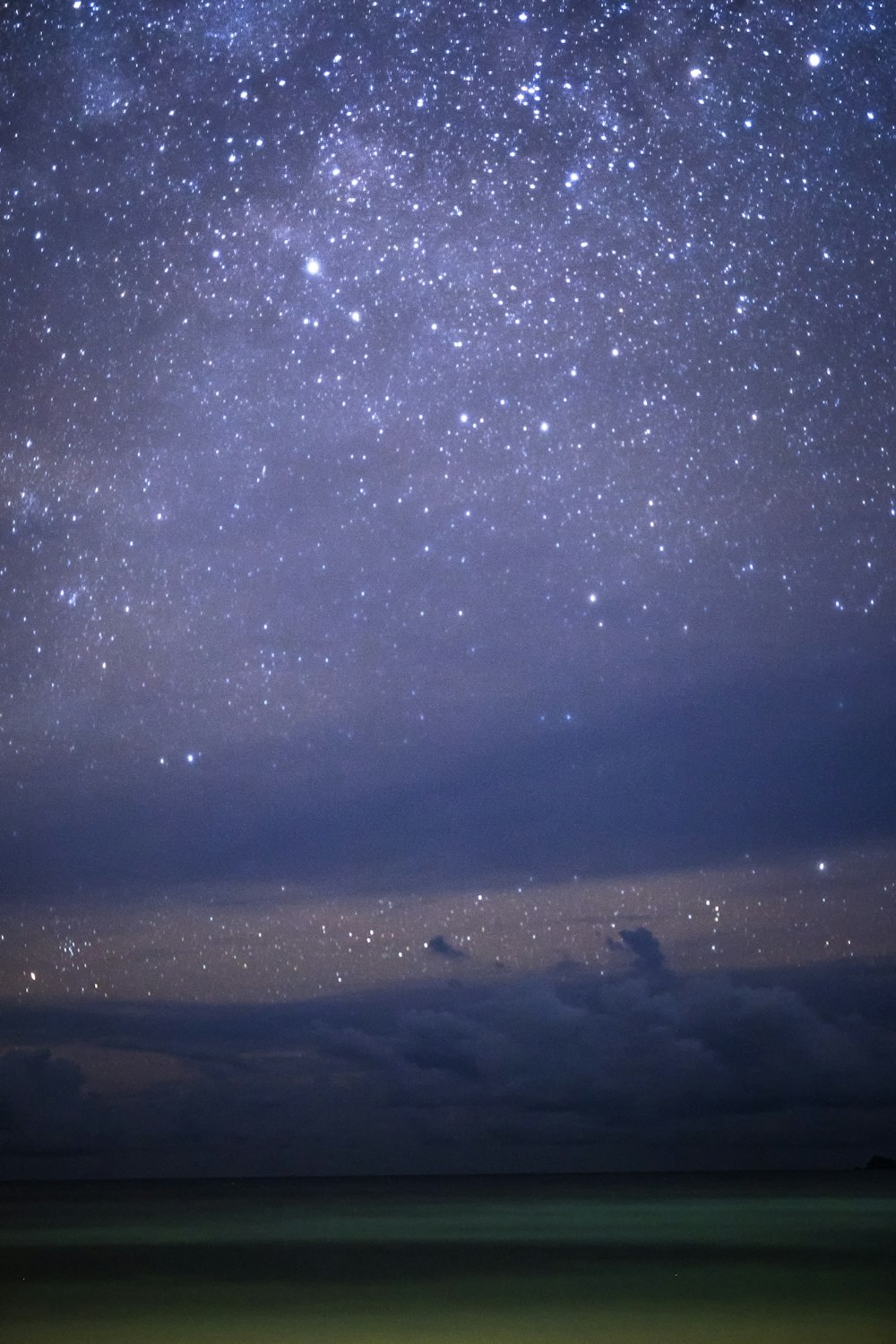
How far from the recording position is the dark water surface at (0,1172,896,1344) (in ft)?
44.1

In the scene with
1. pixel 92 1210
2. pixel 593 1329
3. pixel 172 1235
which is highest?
pixel 593 1329

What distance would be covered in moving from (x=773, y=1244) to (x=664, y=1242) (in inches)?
113

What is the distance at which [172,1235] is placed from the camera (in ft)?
113

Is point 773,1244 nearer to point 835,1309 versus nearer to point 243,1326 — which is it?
point 835,1309

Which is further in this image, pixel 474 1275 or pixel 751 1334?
pixel 474 1275

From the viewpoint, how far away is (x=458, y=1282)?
62.7 ft

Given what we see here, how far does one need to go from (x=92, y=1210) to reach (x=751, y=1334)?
49.0 m

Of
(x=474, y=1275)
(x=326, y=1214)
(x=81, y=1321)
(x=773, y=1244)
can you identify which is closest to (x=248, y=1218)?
(x=326, y=1214)

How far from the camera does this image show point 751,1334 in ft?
42.1

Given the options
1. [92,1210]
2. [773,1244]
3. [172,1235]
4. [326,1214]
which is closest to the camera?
[773,1244]

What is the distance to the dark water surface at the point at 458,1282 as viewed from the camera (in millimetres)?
13430

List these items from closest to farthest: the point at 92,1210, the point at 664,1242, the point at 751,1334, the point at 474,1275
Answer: the point at 751,1334 → the point at 474,1275 → the point at 664,1242 → the point at 92,1210

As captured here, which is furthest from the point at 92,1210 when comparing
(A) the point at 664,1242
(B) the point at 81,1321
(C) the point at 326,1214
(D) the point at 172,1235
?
(B) the point at 81,1321

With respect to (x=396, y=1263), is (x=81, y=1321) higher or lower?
higher
